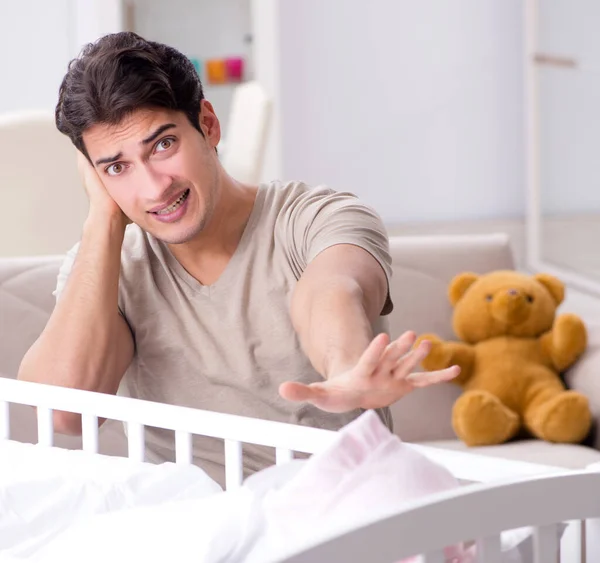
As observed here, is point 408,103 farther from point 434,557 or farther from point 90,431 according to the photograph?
point 434,557

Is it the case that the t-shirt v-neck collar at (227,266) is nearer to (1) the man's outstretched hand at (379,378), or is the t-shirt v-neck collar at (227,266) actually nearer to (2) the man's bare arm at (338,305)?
(2) the man's bare arm at (338,305)

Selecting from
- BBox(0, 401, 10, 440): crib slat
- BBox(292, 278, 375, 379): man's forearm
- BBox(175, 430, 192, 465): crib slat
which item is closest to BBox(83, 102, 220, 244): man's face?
BBox(292, 278, 375, 379): man's forearm

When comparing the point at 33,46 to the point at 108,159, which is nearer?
the point at 108,159

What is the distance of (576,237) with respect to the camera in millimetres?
3998

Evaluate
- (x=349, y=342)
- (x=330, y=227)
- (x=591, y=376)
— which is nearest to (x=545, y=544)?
(x=349, y=342)

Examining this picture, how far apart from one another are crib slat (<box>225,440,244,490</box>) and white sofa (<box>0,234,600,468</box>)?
836 millimetres

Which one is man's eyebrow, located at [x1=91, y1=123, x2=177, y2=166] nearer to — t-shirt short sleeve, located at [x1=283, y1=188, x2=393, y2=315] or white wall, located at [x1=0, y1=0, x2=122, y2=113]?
t-shirt short sleeve, located at [x1=283, y1=188, x2=393, y2=315]

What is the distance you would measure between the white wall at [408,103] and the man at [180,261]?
303cm

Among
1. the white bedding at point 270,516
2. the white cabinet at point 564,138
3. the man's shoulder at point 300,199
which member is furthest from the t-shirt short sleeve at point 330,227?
the white cabinet at point 564,138

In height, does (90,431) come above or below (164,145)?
below

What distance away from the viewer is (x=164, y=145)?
1.27 meters

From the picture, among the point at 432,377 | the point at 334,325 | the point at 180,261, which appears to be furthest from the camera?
the point at 180,261

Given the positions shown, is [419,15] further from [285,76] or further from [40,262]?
[40,262]

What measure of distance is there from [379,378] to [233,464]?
150mm
